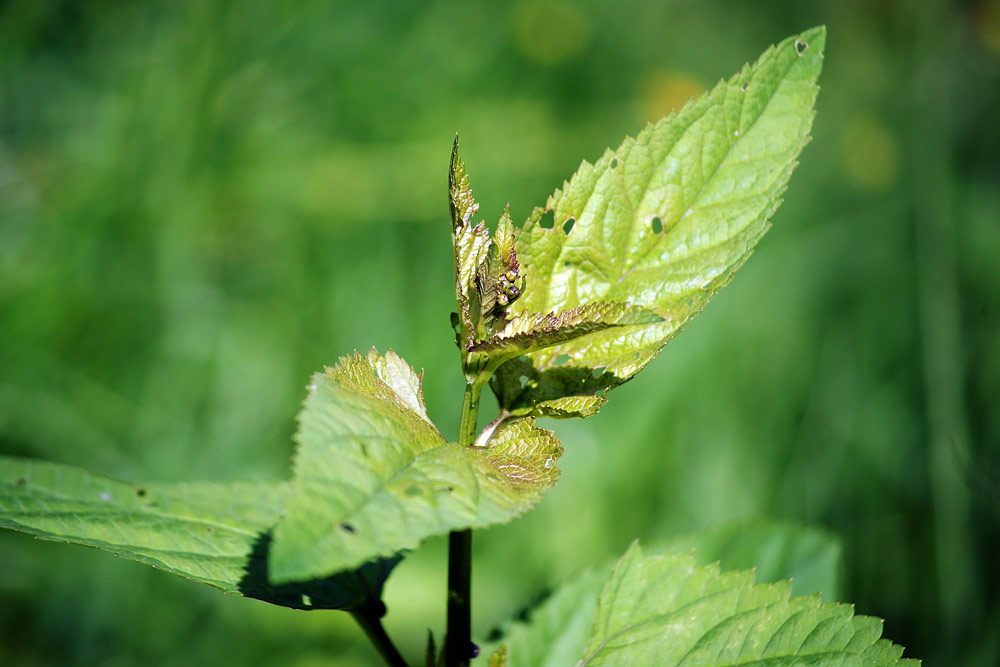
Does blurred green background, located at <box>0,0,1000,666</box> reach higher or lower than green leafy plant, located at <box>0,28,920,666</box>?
higher

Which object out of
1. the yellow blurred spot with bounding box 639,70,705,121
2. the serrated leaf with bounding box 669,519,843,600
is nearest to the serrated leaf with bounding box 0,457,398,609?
the serrated leaf with bounding box 669,519,843,600

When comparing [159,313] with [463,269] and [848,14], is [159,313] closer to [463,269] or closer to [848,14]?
[463,269]

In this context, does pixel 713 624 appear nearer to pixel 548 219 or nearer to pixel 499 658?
pixel 499 658

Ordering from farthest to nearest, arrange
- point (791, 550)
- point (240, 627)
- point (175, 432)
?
point (175, 432) < point (240, 627) < point (791, 550)

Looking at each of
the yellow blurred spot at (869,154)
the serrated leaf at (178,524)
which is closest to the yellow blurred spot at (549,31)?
the yellow blurred spot at (869,154)

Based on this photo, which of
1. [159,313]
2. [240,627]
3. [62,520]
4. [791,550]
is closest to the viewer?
[62,520]

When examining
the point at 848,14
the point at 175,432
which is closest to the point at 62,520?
the point at 175,432

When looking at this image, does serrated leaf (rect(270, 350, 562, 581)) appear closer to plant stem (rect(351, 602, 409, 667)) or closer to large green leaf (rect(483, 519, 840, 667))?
plant stem (rect(351, 602, 409, 667))
